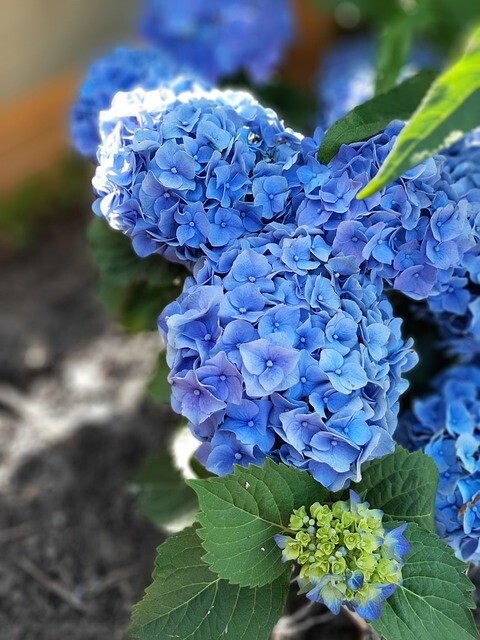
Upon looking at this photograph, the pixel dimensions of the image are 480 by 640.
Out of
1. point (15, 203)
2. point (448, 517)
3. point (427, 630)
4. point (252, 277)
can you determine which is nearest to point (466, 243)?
point (252, 277)

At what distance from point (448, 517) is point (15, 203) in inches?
83.3

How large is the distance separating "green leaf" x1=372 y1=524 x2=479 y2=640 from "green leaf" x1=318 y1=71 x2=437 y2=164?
2.12 ft

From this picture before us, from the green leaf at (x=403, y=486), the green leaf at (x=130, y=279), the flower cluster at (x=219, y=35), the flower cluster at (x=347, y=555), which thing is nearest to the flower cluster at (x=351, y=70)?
the flower cluster at (x=219, y=35)

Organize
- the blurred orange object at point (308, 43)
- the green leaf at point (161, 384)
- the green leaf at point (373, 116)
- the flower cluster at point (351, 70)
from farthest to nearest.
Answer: the blurred orange object at point (308, 43)
the flower cluster at point (351, 70)
the green leaf at point (161, 384)
the green leaf at point (373, 116)

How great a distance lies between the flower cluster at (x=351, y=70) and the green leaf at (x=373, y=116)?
2.09ft

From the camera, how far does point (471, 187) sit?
1426mm

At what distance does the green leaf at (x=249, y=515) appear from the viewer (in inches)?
45.7

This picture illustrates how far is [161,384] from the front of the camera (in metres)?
1.51

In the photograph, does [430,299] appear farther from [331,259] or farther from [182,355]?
[182,355]

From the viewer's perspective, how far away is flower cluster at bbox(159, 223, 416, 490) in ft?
3.76

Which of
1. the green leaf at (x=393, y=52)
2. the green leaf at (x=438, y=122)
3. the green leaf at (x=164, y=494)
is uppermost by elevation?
the green leaf at (x=438, y=122)

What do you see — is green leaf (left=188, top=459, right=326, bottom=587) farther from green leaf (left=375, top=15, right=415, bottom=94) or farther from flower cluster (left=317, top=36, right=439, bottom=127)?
flower cluster (left=317, top=36, right=439, bottom=127)

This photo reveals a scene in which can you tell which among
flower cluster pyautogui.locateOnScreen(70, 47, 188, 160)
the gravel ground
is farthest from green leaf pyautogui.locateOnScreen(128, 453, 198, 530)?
flower cluster pyautogui.locateOnScreen(70, 47, 188, 160)

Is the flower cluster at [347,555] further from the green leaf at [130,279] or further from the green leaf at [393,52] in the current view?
the green leaf at [393,52]
